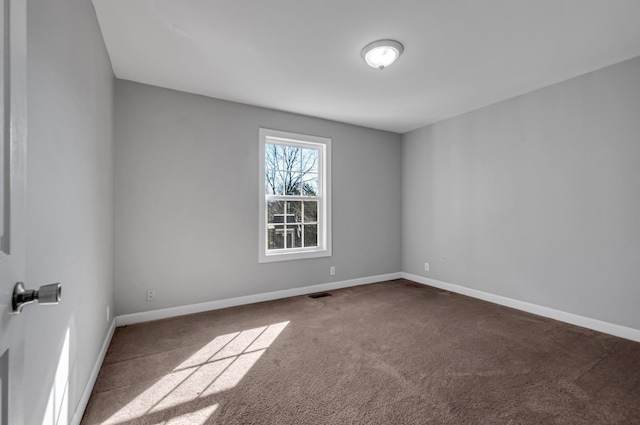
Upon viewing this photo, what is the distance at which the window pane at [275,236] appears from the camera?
4082 millimetres

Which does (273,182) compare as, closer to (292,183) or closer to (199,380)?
(292,183)

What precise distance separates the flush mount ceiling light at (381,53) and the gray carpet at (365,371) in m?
2.52

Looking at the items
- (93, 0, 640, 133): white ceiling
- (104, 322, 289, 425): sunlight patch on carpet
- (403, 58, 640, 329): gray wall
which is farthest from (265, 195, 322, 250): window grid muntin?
(403, 58, 640, 329): gray wall

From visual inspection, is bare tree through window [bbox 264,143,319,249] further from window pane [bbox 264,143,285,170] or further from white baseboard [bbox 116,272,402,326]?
white baseboard [bbox 116,272,402,326]

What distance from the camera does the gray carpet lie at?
5.82 ft

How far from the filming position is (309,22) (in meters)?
2.24

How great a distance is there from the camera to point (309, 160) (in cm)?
445

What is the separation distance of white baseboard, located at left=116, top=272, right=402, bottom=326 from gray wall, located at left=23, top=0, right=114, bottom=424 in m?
0.76

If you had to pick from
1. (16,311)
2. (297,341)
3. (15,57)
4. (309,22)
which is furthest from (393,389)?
(309,22)

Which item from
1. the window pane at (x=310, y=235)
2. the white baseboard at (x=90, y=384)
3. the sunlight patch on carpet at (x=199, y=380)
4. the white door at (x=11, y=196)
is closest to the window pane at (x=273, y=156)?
the window pane at (x=310, y=235)

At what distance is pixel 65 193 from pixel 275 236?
274 centimetres

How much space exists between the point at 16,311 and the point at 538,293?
168 inches

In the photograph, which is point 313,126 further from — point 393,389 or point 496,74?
point 393,389

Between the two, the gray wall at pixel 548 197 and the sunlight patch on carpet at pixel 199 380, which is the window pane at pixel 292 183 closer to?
the sunlight patch on carpet at pixel 199 380
